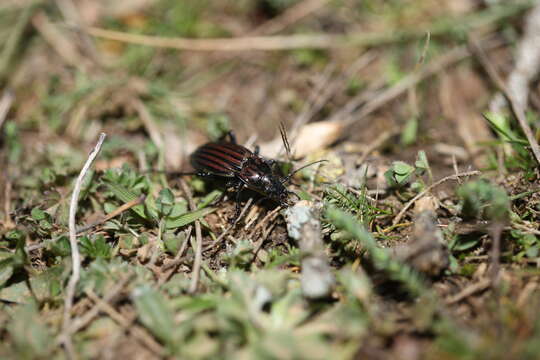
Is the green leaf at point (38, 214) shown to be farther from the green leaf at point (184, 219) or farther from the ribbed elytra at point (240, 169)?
the ribbed elytra at point (240, 169)

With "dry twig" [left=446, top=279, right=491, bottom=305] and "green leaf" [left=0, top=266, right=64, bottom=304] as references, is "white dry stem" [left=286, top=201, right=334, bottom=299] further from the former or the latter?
"green leaf" [left=0, top=266, right=64, bottom=304]

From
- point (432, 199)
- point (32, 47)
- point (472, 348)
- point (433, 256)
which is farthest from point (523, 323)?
point (32, 47)

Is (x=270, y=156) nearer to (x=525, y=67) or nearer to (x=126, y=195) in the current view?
(x=126, y=195)

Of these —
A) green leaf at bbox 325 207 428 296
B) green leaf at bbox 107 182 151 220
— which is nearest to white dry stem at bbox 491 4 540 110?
green leaf at bbox 325 207 428 296

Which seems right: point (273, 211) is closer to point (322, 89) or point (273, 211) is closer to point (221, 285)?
point (221, 285)

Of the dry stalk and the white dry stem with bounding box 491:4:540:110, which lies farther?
the white dry stem with bounding box 491:4:540:110

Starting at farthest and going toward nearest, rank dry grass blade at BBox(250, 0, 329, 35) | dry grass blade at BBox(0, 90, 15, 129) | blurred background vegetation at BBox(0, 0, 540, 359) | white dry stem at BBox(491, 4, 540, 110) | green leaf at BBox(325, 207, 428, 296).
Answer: dry grass blade at BBox(250, 0, 329, 35)
dry grass blade at BBox(0, 90, 15, 129)
white dry stem at BBox(491, 4, 540, 110)
blurred background vegetation at BBox(0, 0, 540, 359)
green leaf at BBox(325, 207, 428, 296)

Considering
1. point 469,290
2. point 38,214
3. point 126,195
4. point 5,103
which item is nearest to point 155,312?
point 126,195
